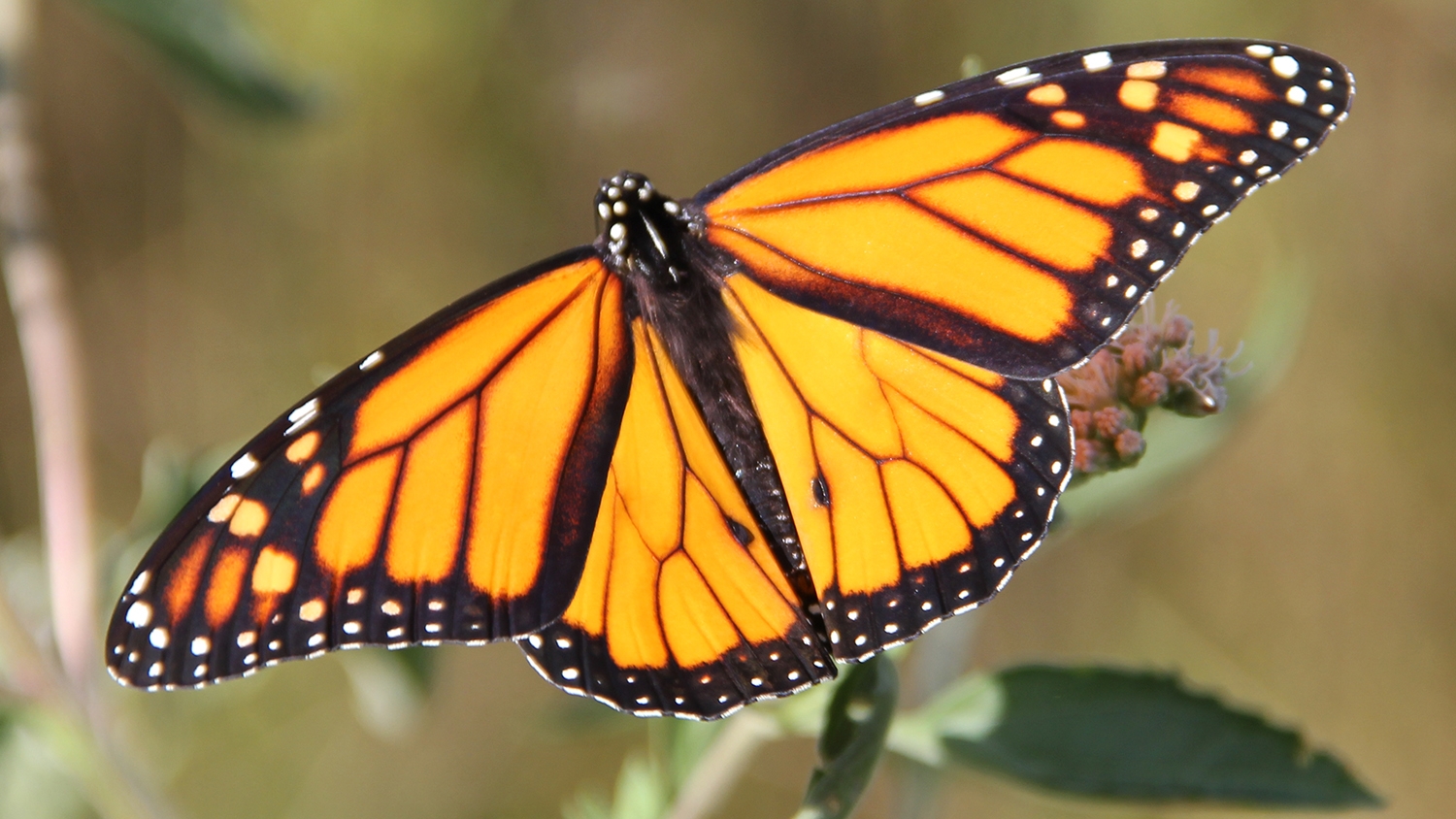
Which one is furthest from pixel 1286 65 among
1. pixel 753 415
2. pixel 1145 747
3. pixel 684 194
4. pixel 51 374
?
pixel 684 194

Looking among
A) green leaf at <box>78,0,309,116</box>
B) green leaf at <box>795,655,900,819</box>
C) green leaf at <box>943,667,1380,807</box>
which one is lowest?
green leaf at <box>943,667,1380,807</box>

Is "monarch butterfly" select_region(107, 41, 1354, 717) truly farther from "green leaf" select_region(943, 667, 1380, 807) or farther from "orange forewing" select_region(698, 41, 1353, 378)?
"green leaf" select_region(943, 667, 1380, 807)

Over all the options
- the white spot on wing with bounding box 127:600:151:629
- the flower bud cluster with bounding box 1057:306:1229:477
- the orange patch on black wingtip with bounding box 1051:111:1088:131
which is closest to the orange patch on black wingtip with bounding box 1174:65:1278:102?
the orange patch on black wingtip with bounding box 1051:111:1088:131

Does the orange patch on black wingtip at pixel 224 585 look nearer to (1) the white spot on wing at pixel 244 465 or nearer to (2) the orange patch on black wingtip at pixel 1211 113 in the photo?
(1) the white spot on wing at pixel 244 465

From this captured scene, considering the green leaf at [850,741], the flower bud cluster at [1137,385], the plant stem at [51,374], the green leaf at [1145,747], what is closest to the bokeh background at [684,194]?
the plant stem at [51,374]

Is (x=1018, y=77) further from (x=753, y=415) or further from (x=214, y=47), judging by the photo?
(x=214, y=47)
